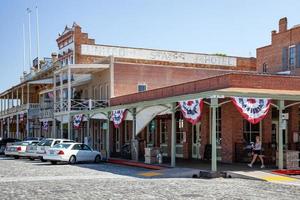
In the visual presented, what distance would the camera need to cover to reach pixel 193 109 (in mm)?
21250

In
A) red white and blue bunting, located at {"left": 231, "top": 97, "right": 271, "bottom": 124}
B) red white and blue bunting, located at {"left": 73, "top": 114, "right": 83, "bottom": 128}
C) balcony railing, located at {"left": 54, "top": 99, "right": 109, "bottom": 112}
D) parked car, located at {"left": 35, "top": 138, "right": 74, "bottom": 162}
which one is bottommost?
parked car, located at {"left": 35, "top": 138, "right": 74, "bottom": 162}

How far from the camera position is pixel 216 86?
25.1 m

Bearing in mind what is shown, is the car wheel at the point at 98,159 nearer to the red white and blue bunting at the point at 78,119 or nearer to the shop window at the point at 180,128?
the shop window at the point at 180,128

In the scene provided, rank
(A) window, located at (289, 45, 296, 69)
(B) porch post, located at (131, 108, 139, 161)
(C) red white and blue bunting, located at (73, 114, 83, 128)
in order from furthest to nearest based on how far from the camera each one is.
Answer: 1. (A) window, located at (289, 45, 296, 69)
2. (C) red white and blue bunting, located at (73, 114, 83, 128)
3. (B) porch post, located at (131, 108, 139, 161)

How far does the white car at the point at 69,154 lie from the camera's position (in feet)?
90.3

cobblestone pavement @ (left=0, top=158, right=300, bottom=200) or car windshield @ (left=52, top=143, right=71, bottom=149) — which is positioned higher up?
car windshield @ (left=52, top=143, right=71, bottom=149)

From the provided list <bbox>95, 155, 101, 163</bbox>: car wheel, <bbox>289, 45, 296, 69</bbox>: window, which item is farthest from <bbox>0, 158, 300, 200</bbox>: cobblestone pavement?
<bbox>289, 45, 296, 69</bbox>: window

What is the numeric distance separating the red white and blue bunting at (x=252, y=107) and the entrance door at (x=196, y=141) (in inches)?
326

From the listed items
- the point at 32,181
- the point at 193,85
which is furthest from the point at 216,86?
the point at 32,181

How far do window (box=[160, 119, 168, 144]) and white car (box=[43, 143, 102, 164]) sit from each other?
568 cm

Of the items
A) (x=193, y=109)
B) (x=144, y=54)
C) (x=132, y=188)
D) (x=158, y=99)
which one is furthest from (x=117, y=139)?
(x=132, y=188)

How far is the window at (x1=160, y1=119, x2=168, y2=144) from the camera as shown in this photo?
32875 millimetres

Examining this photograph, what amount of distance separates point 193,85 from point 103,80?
14860mm

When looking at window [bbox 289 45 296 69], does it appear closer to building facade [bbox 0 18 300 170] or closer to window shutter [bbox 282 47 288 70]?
building facade [bbox 0 18 300 170]
